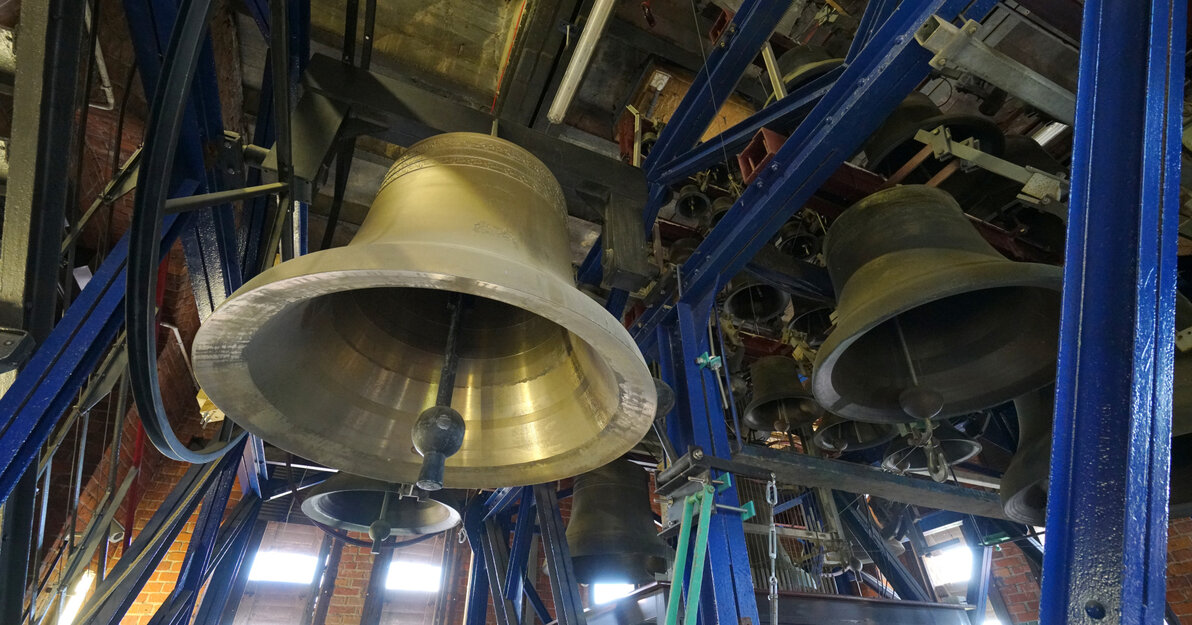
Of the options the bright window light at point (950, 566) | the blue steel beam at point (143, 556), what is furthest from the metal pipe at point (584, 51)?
the bright window light at point (950, 566)

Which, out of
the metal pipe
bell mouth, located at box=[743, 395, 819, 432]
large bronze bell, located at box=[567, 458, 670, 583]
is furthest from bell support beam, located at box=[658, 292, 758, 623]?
large bronze bell, located at box=[567, 458, 670, 583]

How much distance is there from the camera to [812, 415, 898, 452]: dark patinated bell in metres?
2.78

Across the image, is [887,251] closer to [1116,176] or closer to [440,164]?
[1116,176]

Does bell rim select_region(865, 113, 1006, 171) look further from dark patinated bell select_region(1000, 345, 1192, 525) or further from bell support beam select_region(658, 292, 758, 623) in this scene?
bell support beam select_region(658, 292, 758, 623)

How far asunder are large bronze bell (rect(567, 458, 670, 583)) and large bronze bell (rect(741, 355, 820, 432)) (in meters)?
0.75

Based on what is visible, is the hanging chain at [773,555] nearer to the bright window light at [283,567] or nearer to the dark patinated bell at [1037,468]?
the dark patinated bell at [1037,468]

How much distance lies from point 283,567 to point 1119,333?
18.8 ft

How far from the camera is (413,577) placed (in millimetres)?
5359

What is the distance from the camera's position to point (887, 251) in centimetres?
182

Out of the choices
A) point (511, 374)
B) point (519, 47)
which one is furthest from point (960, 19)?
point (519, 47)

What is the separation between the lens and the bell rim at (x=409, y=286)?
3.21 ft

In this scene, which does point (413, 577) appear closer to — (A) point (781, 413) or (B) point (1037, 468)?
(A) point (781, 413)

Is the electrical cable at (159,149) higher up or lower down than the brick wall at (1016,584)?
A: lower down

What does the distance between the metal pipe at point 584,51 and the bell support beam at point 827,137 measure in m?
0.67
